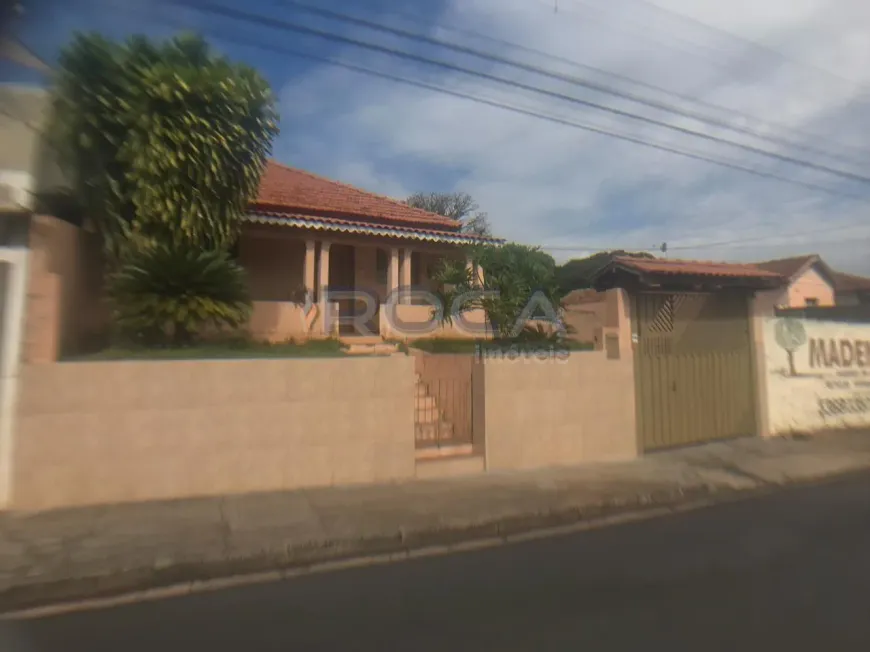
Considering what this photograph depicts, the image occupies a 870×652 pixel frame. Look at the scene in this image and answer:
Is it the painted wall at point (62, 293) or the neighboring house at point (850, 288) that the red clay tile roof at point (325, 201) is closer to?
the painted wall at point (62, 293)

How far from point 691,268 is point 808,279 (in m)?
20.8

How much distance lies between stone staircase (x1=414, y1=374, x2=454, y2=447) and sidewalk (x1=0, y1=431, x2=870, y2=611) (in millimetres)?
773

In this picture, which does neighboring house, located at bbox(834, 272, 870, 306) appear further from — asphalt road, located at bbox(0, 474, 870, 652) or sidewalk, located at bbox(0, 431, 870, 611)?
asphalt road, located at bbox(0, 474, 870, 652)

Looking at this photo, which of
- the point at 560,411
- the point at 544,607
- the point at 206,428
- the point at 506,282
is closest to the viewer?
the point at 544,607

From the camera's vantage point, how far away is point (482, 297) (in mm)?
8180

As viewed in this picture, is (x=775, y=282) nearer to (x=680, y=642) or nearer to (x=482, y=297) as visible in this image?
(x=482, y=297)

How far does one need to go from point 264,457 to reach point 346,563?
6.54 ft

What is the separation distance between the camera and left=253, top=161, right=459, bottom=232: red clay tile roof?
11.4 metres

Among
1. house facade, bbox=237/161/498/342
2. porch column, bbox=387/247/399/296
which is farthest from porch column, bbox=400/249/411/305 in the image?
porch column, bbox=387/247/399/296

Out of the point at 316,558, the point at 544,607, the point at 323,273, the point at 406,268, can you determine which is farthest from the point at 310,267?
the point at 544,607

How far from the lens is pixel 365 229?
11586mm

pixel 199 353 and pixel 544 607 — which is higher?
pixel 199 353

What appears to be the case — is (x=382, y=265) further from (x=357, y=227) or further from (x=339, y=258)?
(x=357, y=227)

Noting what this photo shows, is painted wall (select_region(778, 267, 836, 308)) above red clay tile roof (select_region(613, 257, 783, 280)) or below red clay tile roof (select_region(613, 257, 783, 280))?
above
